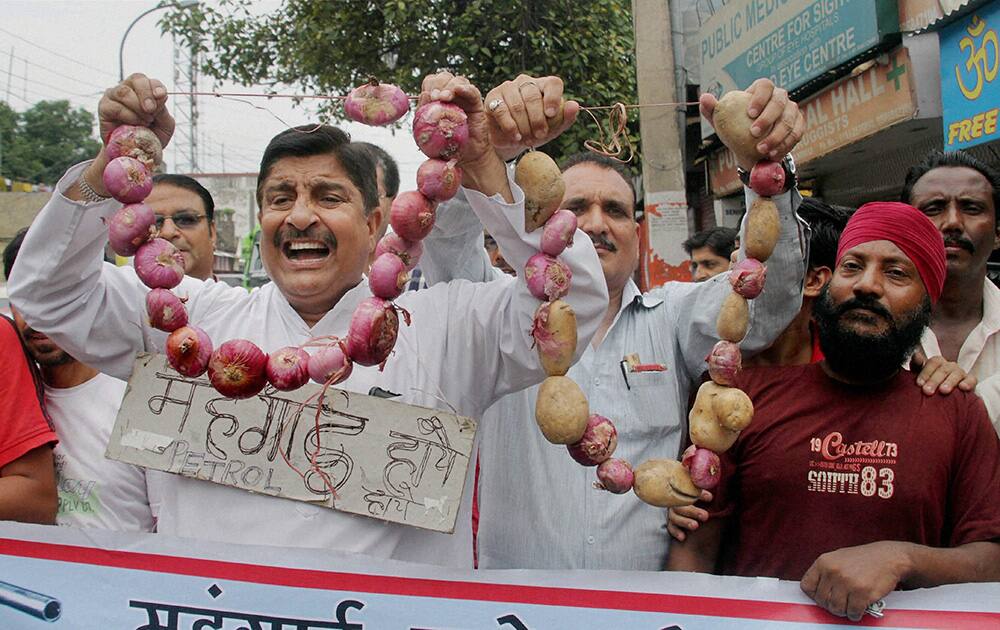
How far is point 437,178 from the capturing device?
1803mm

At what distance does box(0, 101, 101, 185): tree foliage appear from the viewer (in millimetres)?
36438

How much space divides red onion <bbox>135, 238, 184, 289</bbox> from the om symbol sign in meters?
4.65

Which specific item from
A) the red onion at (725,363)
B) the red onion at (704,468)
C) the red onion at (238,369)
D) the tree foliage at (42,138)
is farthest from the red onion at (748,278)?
the tree foliage at (42,138)

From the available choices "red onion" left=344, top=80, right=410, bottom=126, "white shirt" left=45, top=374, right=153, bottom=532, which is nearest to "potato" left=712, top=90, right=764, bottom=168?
"red onion" left=344, top=80, right=410, bottom=126

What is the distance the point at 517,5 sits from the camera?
30.3 ft

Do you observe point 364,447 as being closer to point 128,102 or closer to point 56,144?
point 128,102

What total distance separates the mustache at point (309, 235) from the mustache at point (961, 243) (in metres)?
1.97

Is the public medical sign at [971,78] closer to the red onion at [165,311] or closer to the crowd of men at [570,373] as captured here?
the crowd of men at [570,373]

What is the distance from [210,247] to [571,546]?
2.14 metres

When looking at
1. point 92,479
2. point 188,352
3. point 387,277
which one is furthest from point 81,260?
point 92,479

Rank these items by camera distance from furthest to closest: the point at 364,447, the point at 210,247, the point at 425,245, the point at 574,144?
the point at 574,144 → the point at 210,247 → the point at 425,245 → the point at 364,447

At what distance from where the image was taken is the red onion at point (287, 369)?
1812 millimetres

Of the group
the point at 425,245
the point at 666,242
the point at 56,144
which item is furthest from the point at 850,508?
the point at 56,144

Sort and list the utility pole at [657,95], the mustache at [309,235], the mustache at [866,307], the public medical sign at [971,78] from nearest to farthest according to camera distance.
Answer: the mustache at [309,235], the mustache at [866,307], the public medical sign at [971,78], the utility pole at [657,95]
